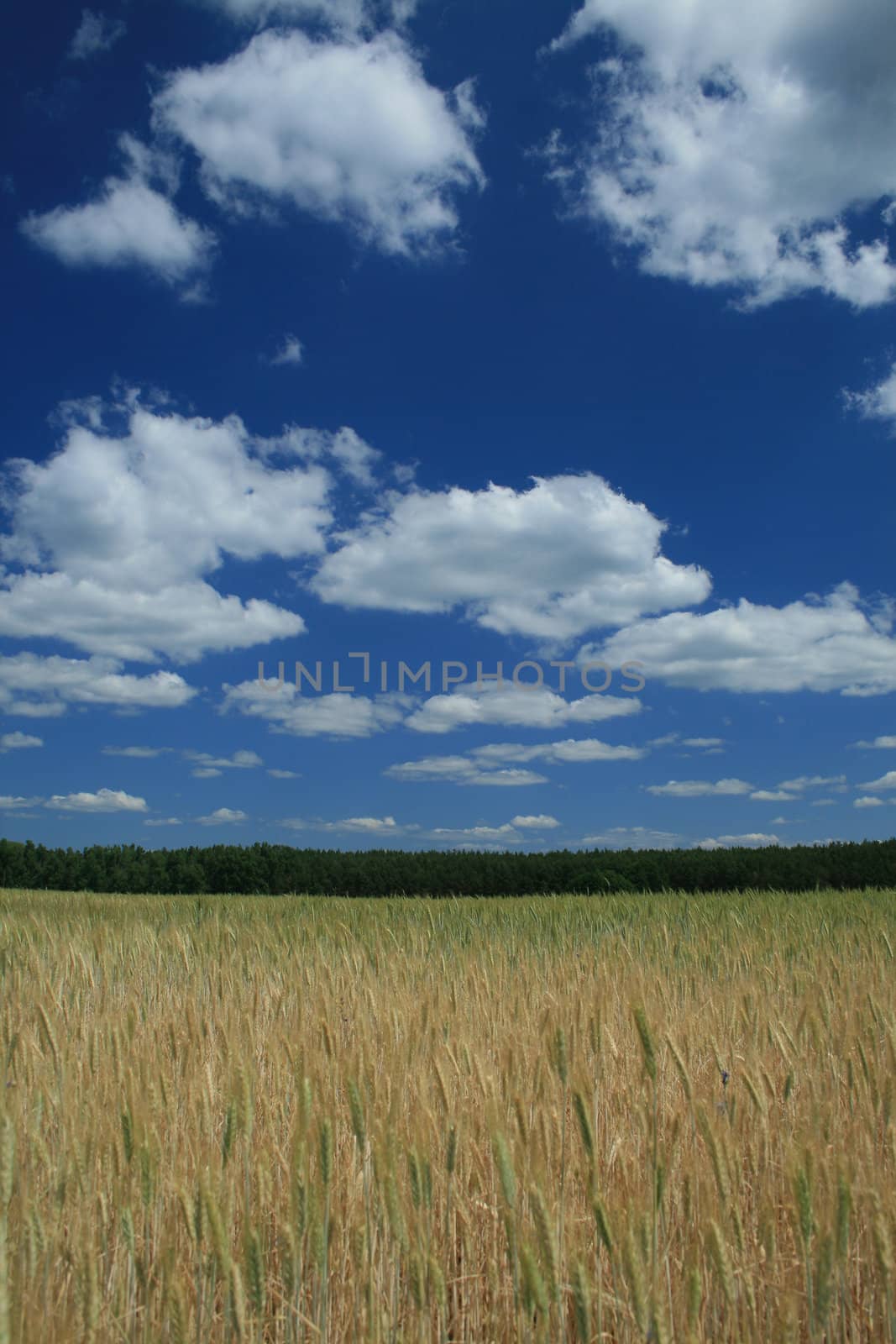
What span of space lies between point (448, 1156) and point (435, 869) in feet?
54.2

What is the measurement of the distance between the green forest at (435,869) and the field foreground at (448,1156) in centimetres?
1173

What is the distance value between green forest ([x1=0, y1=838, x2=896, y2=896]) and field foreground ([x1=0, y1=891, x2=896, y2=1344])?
38.5 ft

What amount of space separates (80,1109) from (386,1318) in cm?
125

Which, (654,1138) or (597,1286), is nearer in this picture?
(597,1286)

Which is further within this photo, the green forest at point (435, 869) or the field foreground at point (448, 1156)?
the green forest at point (435, 869)

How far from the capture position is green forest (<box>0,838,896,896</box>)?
16.3m

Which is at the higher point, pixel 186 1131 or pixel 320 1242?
pixel 320 1242

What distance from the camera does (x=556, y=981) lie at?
421 cm

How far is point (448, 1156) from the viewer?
154 centimetres

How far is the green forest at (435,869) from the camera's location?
16.3 meters

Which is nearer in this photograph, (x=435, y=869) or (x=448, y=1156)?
(x=448, y=1156)

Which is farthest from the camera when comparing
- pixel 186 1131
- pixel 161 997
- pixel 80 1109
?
pixel 161 997

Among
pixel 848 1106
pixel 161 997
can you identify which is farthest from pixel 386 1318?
pixel 161 997

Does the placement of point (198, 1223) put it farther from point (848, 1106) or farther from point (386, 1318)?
point (848, 1106)
